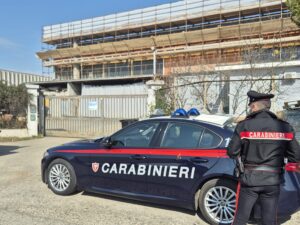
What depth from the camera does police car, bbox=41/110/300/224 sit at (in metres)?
4.74

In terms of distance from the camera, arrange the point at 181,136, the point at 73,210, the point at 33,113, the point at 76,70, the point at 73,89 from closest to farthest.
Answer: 1. the point at 181,136
2. the point at 73,210
3. the point at 33,113
4. the point at 73,89
5. the point at 76,70

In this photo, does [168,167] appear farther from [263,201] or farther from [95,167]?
[263,201]

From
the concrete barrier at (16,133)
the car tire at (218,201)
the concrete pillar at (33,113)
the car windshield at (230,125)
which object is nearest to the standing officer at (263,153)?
the car tire at (218,201)

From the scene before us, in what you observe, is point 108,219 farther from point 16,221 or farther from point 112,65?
point 112,65

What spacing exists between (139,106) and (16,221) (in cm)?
1008

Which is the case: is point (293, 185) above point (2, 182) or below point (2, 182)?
above

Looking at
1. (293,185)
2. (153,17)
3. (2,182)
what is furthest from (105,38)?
(293,185)

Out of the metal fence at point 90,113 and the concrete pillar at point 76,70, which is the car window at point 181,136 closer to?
the metal fence at point 90,113

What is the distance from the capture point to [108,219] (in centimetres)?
506

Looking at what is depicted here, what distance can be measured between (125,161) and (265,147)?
2643 millimetres

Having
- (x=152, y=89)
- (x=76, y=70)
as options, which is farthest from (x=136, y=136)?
(x=76, y=70)

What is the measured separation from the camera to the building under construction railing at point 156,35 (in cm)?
3347

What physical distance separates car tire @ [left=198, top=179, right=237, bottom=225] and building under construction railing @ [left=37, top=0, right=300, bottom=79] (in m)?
24.1

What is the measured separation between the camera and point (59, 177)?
627cm
